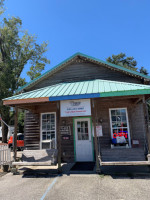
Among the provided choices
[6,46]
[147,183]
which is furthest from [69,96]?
[6,46]

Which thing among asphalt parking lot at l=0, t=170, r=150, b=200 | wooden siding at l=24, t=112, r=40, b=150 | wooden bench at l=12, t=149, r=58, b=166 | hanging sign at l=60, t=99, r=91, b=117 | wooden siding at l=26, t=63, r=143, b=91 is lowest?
asphalt parking lot at l=0, t=170, r=150, b=200

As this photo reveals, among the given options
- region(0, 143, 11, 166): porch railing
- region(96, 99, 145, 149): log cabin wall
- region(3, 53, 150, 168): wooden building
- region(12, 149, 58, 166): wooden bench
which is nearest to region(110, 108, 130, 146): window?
region(3, 53, 150, 168): wooden building

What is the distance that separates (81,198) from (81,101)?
3.48 meters

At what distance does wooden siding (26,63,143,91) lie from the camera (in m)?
8.52

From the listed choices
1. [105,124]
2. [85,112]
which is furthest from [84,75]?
[85,112]

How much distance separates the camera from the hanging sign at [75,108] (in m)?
6.11

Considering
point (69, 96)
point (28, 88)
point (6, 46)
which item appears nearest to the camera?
point (69, 96)

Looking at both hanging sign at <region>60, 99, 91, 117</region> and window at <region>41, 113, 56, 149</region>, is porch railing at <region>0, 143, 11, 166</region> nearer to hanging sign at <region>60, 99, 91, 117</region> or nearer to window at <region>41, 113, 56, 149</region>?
window at <region>41, 113, 56, 149</region>

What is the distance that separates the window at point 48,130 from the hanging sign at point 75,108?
8.79 ft

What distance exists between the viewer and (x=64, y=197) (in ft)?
13.6

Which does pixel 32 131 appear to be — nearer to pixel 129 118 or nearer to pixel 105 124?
pixel 105 124

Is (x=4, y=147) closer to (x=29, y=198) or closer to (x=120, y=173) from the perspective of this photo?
(x=29, y=198)

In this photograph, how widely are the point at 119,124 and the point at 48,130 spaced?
13.7ft

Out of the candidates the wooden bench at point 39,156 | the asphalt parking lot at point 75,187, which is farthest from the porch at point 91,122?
the asphalt parking lot at point 75,187
